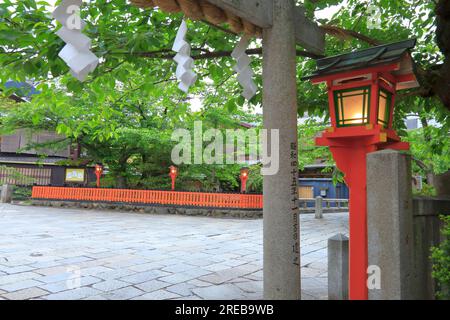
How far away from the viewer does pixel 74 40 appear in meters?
2.32

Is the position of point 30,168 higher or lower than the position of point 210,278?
higher

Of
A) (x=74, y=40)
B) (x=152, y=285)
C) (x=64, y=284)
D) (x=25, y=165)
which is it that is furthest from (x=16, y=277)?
(x=25, y=165)

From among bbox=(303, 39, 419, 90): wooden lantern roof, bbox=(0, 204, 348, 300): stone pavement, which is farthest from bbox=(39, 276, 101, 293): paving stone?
bbox=(303, 39, 419, 90): wooden lantern roof

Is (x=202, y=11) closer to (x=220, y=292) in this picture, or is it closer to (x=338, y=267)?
(x=338, y=267)

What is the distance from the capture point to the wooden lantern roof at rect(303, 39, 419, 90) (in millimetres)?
3697

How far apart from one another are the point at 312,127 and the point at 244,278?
12402 mm

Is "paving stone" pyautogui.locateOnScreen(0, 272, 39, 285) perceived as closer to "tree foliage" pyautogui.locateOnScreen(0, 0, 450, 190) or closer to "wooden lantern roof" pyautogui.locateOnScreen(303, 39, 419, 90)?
"tree foliage" pyautogui.locateOnScreen(0, 0, 450, 190)

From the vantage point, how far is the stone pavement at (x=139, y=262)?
202 inches

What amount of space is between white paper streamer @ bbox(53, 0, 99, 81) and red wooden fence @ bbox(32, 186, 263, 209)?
565 inches

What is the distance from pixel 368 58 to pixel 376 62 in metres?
0.12

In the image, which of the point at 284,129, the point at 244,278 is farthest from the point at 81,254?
the point at 284,129

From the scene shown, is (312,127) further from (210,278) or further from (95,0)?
(95,0)

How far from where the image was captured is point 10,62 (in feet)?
14.1

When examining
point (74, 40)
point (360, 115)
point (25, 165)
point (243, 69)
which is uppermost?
point (25, 165)
